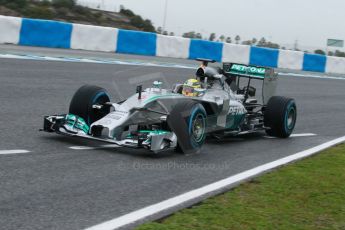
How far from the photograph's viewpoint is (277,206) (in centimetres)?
509

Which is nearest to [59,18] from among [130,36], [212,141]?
[130,36]

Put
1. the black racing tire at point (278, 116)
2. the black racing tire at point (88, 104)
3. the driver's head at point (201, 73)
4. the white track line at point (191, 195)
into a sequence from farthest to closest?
the black racing tire at point (278, 116), the driver's head at point (201, 73), the black racing tire at point (88, 104), the white track line at point (191, 195)

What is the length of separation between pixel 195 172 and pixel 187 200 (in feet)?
3.92

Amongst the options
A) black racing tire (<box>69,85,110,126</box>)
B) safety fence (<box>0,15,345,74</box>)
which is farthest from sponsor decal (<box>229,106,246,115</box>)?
safety fence (<box>0,15,345,74</box>)

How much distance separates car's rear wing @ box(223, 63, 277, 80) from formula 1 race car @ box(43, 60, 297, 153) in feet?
2.30

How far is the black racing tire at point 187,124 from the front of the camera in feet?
22.8

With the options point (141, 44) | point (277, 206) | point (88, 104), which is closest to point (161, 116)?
point (88, 104)

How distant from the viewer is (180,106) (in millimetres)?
7016

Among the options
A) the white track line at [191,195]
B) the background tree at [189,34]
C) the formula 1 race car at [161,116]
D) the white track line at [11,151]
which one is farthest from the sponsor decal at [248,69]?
the background tree at [189,34]

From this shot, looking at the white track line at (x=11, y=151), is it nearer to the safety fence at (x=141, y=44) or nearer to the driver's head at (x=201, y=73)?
the driver's head at (x=201, y=73)

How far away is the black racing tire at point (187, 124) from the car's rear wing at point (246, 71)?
232 centimetres

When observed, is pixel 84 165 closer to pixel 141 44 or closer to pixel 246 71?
pixel 246 71

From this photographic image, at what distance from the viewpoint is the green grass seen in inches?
176

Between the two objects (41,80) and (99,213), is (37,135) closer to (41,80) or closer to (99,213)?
(99,213)
